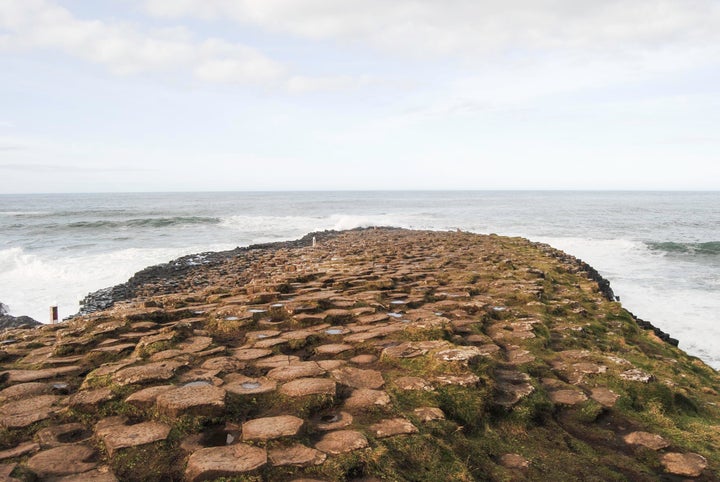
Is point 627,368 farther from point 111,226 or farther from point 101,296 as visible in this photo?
point 111,226

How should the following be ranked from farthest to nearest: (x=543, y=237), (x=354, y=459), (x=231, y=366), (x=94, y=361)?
(x=543, y=237), (x=94, y=361), (x=231, y=366), (x=354, y=459)

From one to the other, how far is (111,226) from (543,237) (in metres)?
34.6

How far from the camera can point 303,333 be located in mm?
4961

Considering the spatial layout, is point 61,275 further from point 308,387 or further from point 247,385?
point 308,387

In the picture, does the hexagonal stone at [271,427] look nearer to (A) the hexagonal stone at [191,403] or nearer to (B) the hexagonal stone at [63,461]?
(A) the hexagonal stone at [191,403]

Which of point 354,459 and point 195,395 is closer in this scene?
point 354,459

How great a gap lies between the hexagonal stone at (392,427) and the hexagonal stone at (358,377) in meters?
0.55

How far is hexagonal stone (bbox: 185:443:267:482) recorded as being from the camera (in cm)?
241

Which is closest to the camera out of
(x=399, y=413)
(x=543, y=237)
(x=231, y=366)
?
(x=399, y=413)

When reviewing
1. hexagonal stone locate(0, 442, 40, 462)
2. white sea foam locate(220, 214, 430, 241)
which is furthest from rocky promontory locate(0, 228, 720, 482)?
white sea foam locate(220, 214, 430, 241)

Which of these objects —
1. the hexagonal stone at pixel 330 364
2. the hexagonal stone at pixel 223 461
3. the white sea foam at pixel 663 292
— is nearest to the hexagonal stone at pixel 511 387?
the hexagonal stone at pixel 330 364

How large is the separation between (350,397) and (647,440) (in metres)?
2.13

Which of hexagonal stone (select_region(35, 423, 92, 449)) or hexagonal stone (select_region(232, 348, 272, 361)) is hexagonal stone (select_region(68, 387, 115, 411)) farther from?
hexagonal stone (select_region(232, 348, 272, 361))

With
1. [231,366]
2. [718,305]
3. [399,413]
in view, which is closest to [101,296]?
[231,366]
